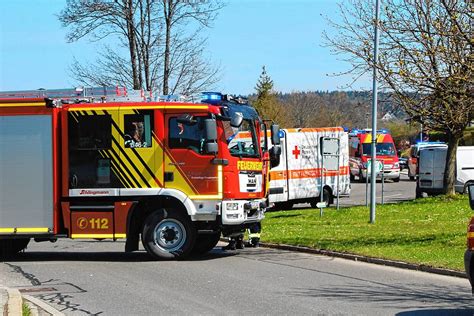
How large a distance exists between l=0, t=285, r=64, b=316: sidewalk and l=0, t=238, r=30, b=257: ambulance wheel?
5.98 meters

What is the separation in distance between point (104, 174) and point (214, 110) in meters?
2.54

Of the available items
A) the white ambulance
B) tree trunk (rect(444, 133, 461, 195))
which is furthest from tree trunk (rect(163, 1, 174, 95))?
tree trunk (rect(444, 133, 461, 195))

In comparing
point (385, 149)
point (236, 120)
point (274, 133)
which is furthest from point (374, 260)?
point (385, 149)

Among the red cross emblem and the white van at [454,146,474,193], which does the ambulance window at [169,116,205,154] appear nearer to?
the red cross emblem

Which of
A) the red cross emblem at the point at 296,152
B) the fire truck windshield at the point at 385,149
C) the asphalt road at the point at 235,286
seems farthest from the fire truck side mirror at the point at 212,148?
the fire truck windshield at the point at 385,149

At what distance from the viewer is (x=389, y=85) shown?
52.6 feet

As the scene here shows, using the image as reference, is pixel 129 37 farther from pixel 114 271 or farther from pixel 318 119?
pixel 318 119

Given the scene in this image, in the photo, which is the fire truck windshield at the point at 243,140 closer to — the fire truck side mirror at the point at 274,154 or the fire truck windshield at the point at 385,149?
the fire truck side mirror at the point at 274,154

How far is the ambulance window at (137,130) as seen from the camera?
14.8 m

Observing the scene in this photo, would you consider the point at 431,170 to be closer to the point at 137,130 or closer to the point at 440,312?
the point at 137,130

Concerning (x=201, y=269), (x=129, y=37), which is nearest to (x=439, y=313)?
(x=201, y=269)

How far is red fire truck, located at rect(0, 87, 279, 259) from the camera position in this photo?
14.7m

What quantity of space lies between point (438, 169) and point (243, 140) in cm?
1808

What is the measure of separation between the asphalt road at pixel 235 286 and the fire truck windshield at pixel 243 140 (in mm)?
2197
